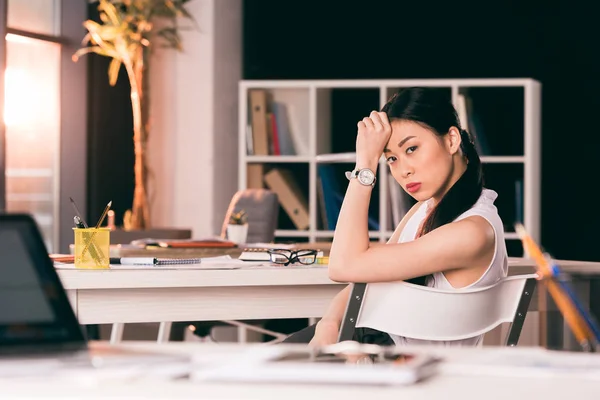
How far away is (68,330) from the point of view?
3.67 feet

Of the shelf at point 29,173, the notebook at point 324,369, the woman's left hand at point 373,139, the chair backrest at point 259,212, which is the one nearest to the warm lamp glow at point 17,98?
the shelf at point 29,173

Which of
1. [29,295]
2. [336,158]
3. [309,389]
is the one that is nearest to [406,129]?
[29,295]

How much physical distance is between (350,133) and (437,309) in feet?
13.8

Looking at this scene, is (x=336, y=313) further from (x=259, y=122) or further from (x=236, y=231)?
(x=259, y=122)

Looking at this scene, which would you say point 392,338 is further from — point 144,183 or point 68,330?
point 144,183

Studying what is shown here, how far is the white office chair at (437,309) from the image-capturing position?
76.4 inches

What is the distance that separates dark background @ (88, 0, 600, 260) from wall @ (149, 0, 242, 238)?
0.58ft

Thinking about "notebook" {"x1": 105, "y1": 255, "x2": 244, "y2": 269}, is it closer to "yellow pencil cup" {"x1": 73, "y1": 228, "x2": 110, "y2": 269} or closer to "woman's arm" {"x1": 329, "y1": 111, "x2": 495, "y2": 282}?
"yellow pencil cup" {"x1": 73, "y1": 228, "x2": 110, "y2": 269}

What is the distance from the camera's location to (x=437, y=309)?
193cm

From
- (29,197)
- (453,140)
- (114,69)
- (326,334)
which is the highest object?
(114,69)

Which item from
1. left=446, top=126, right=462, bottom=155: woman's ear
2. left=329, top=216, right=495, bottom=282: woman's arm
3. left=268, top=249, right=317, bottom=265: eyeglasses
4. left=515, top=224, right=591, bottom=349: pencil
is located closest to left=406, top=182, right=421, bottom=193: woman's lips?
left=446, top=126, right=462, bottom=155: woman's ear

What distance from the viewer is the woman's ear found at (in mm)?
2320

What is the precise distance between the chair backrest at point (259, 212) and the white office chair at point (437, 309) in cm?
271

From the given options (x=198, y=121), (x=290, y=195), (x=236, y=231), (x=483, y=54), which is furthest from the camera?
(x=198, y=121)
